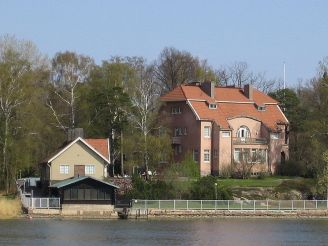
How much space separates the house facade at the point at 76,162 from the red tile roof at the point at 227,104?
1585cm

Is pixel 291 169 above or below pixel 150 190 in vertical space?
above

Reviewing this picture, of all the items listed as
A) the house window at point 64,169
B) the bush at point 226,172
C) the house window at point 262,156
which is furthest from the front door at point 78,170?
the house window at point 262,156

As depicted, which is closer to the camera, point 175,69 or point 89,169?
point 89,169

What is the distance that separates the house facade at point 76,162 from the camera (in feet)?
262

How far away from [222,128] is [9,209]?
29.2m

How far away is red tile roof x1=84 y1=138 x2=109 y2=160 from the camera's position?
8139cm

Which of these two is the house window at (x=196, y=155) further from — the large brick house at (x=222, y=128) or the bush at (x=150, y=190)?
the bush at (x=150, y=190)

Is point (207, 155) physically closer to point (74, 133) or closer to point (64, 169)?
point (74, 133)

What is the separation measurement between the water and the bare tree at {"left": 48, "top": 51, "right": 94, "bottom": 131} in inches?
922

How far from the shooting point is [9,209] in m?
69.9

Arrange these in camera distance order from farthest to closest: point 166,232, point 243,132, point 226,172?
point 243,132 → point 226,172 → point 166,232

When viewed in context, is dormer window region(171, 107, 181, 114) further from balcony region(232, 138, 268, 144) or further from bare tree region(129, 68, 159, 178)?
balcony region(232, 138, 268, 144)

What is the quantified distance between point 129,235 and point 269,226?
43.8 feet

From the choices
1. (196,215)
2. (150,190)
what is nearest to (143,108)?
(150,190)
